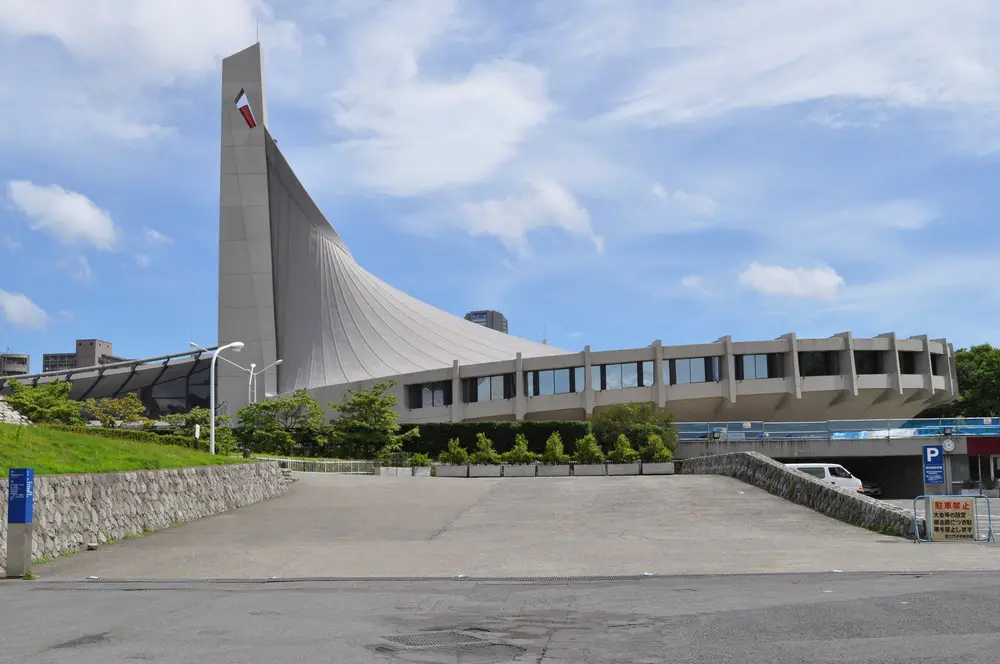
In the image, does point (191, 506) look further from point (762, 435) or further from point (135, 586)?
point (762, 435)

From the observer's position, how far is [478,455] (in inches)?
1740

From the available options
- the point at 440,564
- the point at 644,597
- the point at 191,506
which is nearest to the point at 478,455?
the point at 191,506

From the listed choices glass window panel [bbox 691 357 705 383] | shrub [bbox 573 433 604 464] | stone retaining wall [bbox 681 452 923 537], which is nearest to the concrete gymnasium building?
glass window panel [bbox 691 357 705 383]

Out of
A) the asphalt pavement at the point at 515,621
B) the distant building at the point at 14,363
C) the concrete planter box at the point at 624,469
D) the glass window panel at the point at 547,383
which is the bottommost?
the concrete planter box at the point at 624,469

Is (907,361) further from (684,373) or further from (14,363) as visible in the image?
(14,363)

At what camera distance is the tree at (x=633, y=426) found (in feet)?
143

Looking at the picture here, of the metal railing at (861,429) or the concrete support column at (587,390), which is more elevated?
the concrete support column at (587,390)

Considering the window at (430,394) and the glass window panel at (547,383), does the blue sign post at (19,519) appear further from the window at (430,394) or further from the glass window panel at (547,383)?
the window at (430,394)

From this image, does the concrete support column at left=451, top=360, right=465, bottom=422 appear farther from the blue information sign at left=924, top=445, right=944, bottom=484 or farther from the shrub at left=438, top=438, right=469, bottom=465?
the blue information sign at left=924, top=445, right=944, bottom=484

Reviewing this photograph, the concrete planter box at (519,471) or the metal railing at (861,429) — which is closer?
the concrete planter box at (519,471)

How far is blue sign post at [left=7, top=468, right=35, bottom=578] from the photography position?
Result: 11453mm

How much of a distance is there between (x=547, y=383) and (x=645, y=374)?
608 centimetres

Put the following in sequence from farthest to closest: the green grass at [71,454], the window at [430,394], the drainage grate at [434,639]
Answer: the window at [430,394] → the green grass at [71,454] → the drainage grate at [434,639]

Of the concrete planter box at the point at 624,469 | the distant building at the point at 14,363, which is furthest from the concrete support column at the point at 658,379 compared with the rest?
the distant building at the point at 14,363
